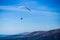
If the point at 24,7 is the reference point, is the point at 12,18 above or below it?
below

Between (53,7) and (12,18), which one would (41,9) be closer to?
(53,7)

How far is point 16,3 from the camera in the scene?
1.86m

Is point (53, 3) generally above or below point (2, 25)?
above

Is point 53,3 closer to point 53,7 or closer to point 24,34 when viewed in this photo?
point 53,7

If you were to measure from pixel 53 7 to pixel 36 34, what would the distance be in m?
0.42

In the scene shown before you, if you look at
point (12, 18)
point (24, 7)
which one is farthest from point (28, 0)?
point (12, 18)

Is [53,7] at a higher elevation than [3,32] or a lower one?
higher

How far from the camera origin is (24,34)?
1838 mm

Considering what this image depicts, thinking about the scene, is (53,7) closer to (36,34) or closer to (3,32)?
(36,34)

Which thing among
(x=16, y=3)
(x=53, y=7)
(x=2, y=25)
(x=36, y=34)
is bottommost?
(x=36, y=34)

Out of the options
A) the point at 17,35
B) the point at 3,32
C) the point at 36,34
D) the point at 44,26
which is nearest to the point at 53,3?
the point at 44,26

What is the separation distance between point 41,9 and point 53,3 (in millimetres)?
178

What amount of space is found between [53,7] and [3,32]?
2.37ft

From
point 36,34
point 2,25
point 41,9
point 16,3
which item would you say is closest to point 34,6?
point 41,9
